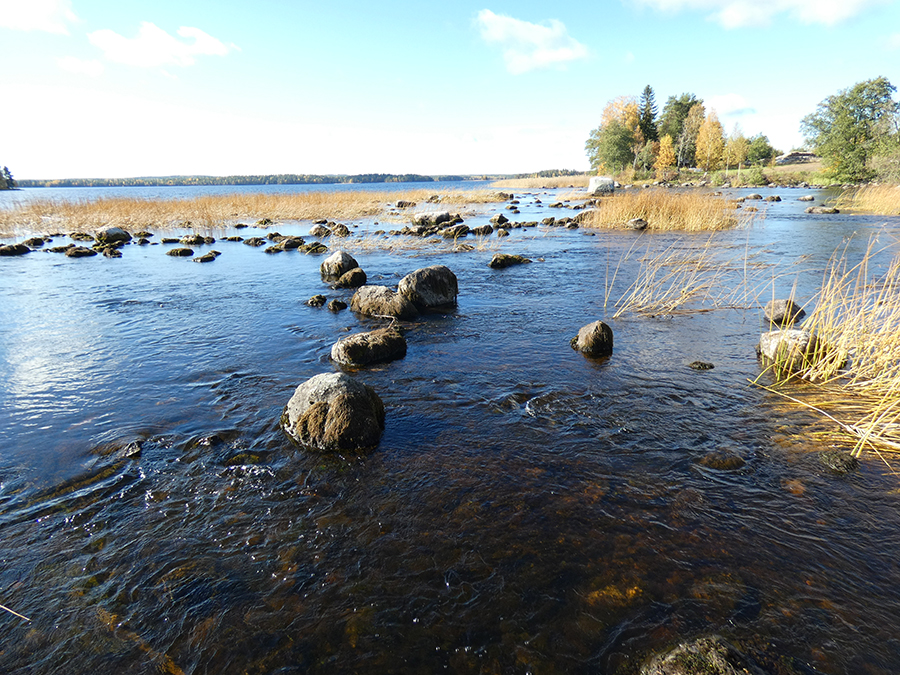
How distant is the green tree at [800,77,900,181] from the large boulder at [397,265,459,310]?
6604 centimetres

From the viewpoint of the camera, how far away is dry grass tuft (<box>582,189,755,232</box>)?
24391 millimetres

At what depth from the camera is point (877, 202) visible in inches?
1160

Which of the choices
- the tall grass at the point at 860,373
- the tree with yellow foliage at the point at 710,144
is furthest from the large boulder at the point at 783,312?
the tree with yellow foliage at the point at 710,144

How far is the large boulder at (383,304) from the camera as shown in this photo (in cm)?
1167

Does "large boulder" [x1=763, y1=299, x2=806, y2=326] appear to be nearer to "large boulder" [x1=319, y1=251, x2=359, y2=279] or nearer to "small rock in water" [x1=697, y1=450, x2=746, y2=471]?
"small rock in water" [x1=697, y1=450, x2=746, y2=471]

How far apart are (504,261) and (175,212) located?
34552mm

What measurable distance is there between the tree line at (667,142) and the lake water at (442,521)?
270 feet

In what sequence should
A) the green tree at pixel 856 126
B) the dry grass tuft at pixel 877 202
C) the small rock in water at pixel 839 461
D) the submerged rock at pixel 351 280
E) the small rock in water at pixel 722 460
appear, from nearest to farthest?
the small rock in water at pixel 839 461 → the small rock in water at pixel 722 460 → the submerged rock at pixel 351 280 → the dry grass tuft at pixel 877 202 → the green tree at pixel 856 126

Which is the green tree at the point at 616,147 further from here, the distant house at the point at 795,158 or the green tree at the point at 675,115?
the distant house at the point at 795,158

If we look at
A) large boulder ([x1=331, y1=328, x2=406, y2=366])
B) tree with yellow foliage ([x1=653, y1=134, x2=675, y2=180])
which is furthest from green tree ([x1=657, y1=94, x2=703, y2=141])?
large boulder ([x1=331, y1=328, x2=406, y2=366])

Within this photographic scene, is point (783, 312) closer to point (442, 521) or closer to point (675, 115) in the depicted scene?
point (442, 521)

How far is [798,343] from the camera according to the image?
7355 millimetres

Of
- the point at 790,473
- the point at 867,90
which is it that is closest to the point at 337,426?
the point at 790,473

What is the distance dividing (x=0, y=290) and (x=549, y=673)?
22389 millimetres
